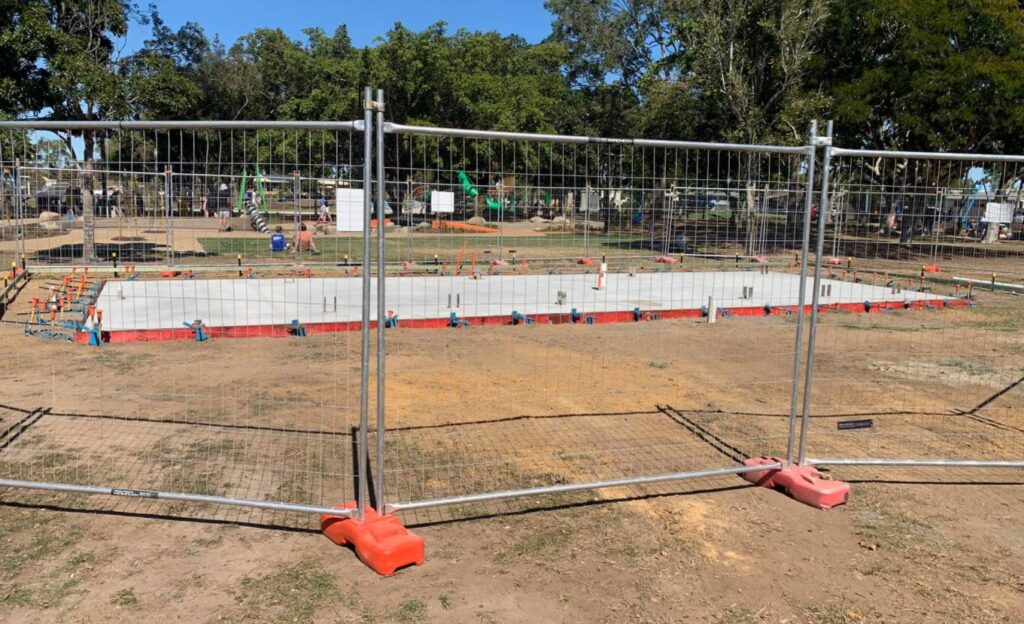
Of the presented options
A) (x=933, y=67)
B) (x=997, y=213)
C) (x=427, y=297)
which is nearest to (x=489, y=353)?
(x=427, y=297)

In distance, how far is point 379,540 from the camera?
387cm

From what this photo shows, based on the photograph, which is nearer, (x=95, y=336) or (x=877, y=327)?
(x=95, y=336)

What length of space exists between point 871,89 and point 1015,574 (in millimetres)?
25948

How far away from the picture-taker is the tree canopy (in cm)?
1844

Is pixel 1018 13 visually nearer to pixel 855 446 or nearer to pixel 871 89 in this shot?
pixel 871 89

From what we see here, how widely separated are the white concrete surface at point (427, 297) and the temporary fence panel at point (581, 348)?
5.1 inches

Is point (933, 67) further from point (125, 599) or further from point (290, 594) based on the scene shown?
point (125, 599)

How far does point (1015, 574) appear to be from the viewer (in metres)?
3.95

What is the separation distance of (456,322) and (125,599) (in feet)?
26.5

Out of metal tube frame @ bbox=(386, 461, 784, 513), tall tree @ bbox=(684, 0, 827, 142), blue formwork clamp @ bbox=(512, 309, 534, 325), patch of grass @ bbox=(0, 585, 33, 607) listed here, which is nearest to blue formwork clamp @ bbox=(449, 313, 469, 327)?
blue formwork clamp @ bbox=(512, 309, 534, 325)

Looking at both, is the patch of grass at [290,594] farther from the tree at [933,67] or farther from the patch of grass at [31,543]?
the tree at [933,67]

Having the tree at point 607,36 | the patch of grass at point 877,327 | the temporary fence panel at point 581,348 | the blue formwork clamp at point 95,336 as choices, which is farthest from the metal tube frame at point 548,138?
the tree at point 607,36

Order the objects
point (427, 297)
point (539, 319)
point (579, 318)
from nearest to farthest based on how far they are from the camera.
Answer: point (539, 319), point (579, 318), point (427, 297)

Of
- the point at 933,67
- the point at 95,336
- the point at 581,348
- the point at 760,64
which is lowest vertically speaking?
the point at 581,348
